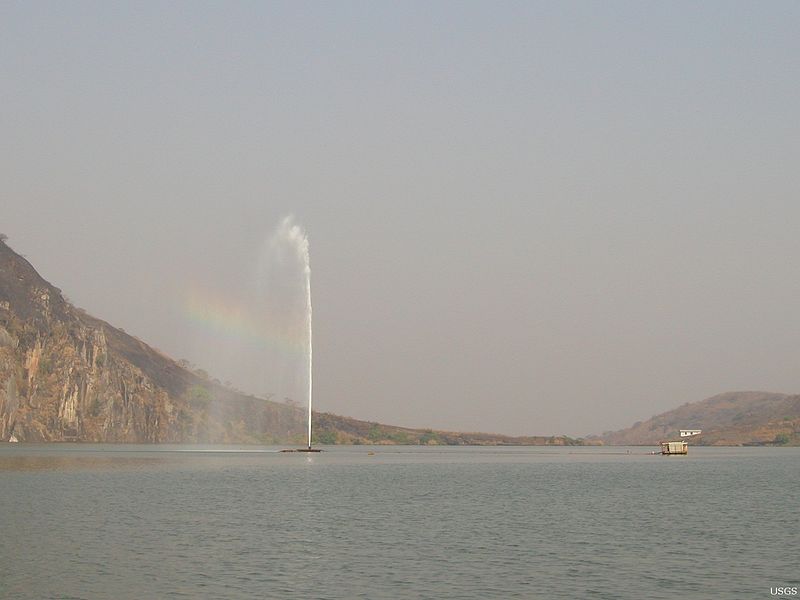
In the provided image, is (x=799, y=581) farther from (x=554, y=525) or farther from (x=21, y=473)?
(x=21, y=473)

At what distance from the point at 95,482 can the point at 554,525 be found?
55.4 m

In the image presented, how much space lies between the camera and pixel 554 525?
66.6m

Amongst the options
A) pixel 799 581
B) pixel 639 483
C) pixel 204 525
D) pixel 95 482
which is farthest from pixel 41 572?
pixel 639 483

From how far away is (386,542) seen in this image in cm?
5628

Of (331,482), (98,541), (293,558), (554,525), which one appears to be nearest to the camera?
(293,558)

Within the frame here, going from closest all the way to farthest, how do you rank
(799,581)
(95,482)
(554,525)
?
(799,581) → (554,525) → (95,482)

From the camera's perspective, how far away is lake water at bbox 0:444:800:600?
4159cm

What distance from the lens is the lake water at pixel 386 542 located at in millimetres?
41594

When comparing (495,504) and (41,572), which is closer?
(41,572)
